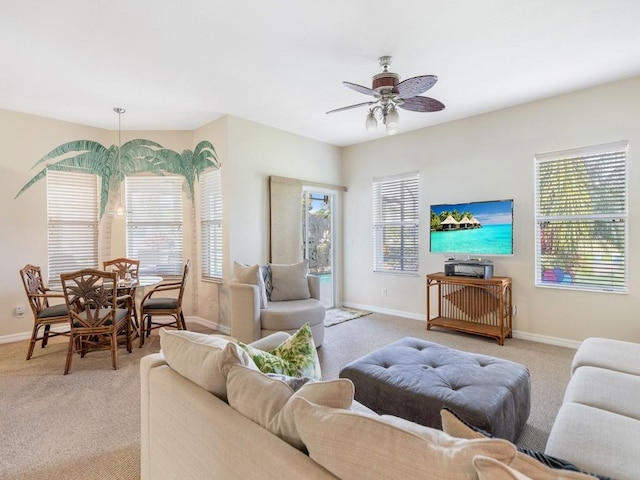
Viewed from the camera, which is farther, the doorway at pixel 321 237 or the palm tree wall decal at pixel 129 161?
the doorway at pixel 321 237

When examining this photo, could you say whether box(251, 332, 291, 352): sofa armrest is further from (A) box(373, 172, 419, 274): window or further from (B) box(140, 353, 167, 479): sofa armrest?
(A) box(373, 172, 419, 274): window

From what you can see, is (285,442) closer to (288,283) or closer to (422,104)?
(422,104)

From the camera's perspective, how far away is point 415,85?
8.34 ft

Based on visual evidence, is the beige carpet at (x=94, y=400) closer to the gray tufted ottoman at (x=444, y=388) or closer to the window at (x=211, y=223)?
the gray tufted ottoman at (x=444, y=388)

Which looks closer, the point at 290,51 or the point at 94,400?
the point at 94,400

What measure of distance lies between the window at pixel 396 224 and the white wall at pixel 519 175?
0.41ft

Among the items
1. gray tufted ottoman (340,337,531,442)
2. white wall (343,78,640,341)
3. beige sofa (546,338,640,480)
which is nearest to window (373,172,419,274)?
white wall (343,78,640,341)

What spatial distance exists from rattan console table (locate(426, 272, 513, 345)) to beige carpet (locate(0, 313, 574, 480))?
0.15m

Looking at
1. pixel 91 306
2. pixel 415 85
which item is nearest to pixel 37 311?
pixel 91 306

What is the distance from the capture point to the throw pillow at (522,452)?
2.22 ft

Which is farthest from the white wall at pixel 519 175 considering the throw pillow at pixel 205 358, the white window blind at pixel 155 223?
the throw pillow at pixel 205 358

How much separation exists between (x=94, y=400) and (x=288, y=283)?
6.97 ft

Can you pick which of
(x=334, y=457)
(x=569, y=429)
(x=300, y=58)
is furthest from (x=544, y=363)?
(x=300, y=58)

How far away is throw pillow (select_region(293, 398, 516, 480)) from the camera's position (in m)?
0.65
